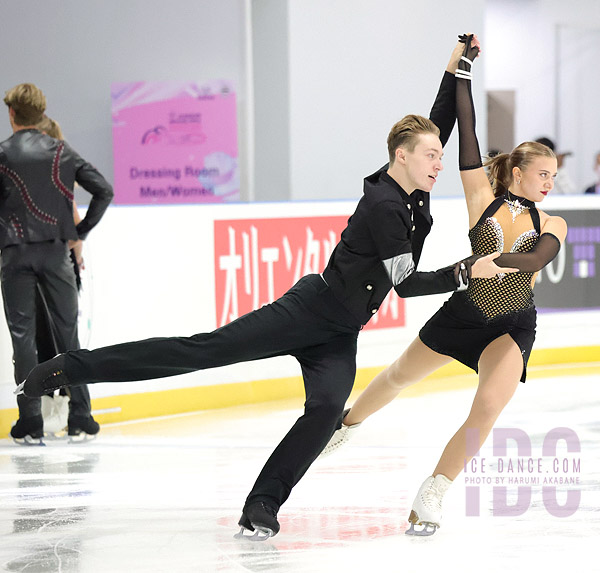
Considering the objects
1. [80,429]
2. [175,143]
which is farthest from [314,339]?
[175,143]

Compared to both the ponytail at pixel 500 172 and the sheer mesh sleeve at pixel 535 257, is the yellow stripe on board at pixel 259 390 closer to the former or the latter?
the ponytail at pixel 500 172

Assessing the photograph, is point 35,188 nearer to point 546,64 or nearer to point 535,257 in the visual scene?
point 535,257

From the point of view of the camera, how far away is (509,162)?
372 centimetres

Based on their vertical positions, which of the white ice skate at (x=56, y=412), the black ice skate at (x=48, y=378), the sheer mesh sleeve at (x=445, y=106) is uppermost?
the sheer mesh sleeve at (x=445, y=106)

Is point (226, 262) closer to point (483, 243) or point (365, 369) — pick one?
point (365, 369)

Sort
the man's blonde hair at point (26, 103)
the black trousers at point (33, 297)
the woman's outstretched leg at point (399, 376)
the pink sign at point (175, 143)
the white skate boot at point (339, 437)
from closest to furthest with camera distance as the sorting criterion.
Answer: the woman's outstretched leg at point (399, 376)
the white skate boot at point (339, 437)
the man's blonde hair at point (26, 103)
the black trousers at point (33, 297)
the pink sign at point (175, 143)

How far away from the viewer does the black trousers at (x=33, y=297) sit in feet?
17.4

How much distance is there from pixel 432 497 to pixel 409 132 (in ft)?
3.75

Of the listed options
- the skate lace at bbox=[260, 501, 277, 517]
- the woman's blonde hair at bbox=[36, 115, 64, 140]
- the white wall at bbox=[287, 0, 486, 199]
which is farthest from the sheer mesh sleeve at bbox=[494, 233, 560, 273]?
the white wall at bbox=[287, 0, 486, 199]

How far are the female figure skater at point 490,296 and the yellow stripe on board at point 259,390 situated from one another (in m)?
2.68

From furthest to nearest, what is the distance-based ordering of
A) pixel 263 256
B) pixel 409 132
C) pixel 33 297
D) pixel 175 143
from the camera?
pixel 175 143
pixel 263 256
pixel 33 297
pixel 409 132

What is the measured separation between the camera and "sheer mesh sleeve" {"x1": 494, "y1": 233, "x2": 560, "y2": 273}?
11.2 feet

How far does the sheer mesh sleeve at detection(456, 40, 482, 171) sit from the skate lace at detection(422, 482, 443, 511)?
102cm

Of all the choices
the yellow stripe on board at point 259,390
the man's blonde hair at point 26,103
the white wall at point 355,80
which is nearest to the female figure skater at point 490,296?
the man's blonde hair at point 26,103
